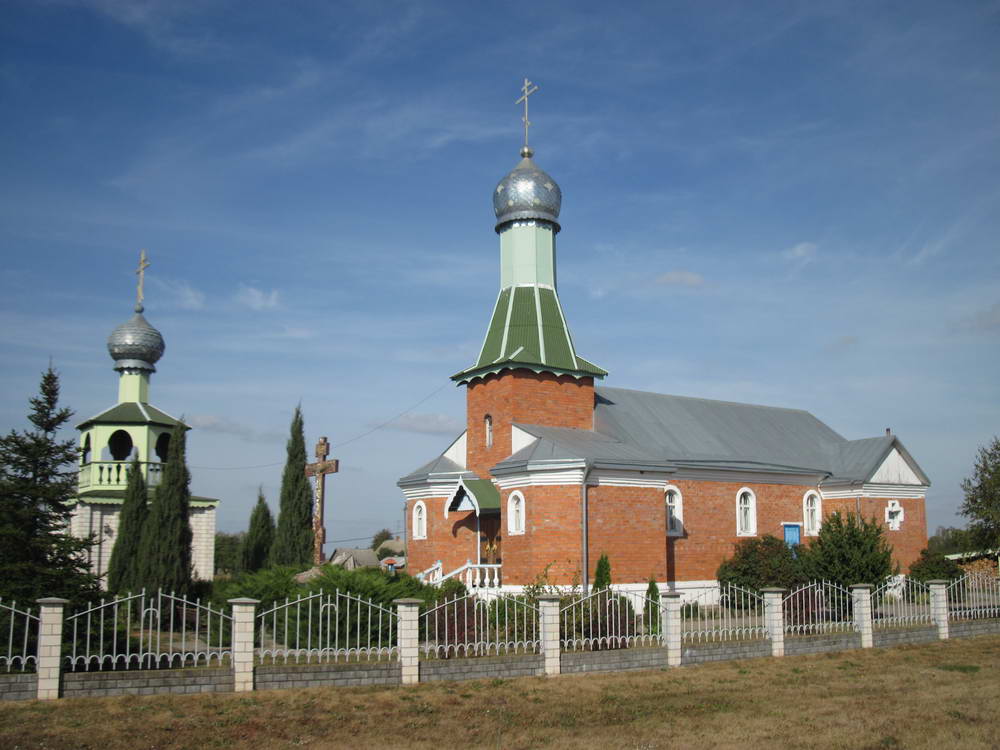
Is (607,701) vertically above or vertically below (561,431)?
below

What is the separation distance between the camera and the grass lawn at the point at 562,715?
33.2ft

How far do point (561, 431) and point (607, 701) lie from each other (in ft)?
39.2

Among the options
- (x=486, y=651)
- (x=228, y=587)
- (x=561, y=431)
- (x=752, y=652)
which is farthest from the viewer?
(x=561, y=431)

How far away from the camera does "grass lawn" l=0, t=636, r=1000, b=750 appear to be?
1012 centimetres

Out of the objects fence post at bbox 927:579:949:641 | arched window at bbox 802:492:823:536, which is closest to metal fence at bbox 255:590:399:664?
fence post at bbox 927:579:949:641

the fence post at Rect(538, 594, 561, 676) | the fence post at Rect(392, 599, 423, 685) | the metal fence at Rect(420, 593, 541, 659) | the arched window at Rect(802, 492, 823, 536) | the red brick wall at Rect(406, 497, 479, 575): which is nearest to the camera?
the fence post at Rect(392, 599, 423, 685)

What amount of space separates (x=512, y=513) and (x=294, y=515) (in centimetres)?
766

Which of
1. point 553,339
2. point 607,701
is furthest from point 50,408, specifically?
point 553,339

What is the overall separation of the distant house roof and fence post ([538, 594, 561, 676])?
7413 millimetres

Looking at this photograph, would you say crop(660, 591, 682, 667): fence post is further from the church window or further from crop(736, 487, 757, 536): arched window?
the church window

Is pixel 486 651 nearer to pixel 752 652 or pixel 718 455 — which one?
pixel 752 652

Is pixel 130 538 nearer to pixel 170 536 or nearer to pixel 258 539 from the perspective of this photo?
pixel 170 536

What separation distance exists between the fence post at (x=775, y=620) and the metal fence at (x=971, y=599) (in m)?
5.49

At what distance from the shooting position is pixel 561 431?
947 inches
